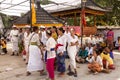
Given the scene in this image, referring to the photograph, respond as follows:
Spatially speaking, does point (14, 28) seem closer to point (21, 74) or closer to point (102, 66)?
point (21, 74)

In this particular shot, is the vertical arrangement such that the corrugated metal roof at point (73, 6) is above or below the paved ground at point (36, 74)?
above

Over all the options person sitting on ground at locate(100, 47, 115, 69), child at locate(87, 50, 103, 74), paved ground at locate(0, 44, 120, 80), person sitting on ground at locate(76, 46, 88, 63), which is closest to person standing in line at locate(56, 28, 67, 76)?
paved ground at locate(0, 44, 120, 80)

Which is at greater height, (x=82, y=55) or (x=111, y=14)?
(x=111, y=14)

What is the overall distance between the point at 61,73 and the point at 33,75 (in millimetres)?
986

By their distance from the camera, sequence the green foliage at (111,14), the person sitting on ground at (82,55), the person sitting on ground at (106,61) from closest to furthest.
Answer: the person sitting on ground at (106,61), the person sitting on ground at (82,55), the green foliage at (111,14)

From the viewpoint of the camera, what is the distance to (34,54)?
7328 mm

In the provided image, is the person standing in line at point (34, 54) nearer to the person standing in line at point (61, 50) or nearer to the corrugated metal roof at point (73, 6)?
the person standing in line at point (61, 50)

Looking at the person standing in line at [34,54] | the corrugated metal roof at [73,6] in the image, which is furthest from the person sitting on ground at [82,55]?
the corrugated metal roof at [73,6]

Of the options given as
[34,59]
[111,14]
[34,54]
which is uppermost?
[111,14]

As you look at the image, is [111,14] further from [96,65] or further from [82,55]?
[96,65]

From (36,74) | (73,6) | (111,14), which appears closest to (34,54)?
(36,74)

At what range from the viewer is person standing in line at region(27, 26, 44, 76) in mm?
7246

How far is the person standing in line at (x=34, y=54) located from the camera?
7246 mm

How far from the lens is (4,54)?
12.9 m
